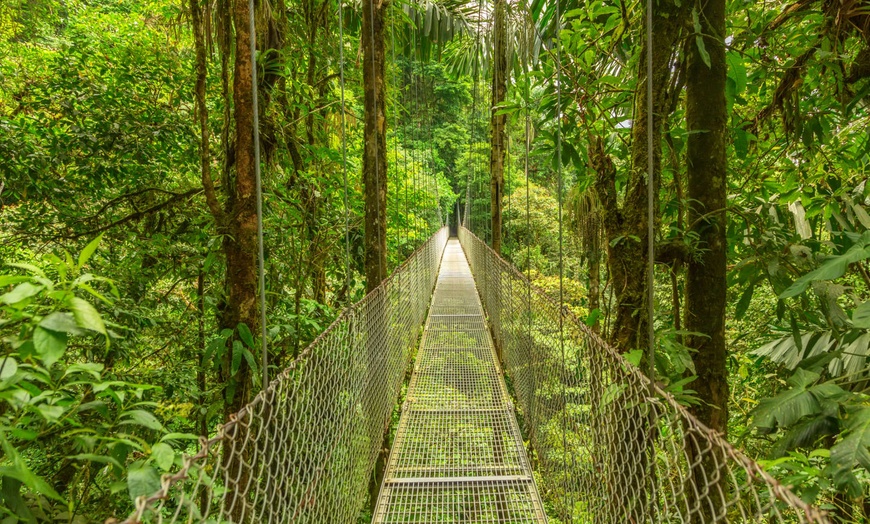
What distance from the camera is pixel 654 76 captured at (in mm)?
1335

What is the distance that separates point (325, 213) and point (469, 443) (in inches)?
57.6

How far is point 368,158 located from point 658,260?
5.87 ft

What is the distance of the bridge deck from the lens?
181cm

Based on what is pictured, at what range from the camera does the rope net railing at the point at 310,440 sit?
2.30ft

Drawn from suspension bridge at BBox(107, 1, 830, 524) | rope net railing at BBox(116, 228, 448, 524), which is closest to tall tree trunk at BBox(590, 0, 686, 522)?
suspension bridge at BBox(107, 1, 830, 524)

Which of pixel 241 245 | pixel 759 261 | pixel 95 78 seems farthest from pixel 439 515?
pixel 95 78

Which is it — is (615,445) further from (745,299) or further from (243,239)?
(243,239)

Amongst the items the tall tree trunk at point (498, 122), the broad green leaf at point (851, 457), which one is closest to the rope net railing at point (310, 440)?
the broad green leaf at point (851, 457)

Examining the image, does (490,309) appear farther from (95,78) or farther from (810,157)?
(95,78)

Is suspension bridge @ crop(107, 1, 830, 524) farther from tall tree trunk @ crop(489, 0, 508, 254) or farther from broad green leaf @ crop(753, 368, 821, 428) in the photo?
tall tree trunk @ crop(489, 0, 508, 254)

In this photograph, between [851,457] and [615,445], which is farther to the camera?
[615,445]

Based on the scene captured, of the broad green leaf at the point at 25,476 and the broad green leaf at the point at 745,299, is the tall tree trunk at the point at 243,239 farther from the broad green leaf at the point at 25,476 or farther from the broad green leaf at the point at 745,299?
the broad green leaf at the point at 745,299

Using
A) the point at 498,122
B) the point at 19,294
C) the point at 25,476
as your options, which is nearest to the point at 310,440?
the point at 25,476

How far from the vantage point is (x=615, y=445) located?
116cm
